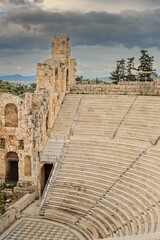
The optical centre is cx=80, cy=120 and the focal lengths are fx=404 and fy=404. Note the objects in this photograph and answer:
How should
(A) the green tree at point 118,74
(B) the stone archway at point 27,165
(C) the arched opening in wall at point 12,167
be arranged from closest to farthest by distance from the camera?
(B) the stone archway at point 27,165 < (C) the arched opening in wall at point 12,167 < (A) the green tree at point 118,74

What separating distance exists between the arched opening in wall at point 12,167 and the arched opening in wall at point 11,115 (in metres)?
2.06

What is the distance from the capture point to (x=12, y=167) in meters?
28.1

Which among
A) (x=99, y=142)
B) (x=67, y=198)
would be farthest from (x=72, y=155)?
(x=67, y=198)

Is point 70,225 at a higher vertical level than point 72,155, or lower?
lower

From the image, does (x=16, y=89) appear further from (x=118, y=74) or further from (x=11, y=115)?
(x=11, y=115)

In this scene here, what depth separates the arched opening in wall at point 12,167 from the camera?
27578mm

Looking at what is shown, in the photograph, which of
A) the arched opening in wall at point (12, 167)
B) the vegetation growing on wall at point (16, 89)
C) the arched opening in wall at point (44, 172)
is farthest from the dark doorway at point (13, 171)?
the vegetation growing on wall at point (16, 89)

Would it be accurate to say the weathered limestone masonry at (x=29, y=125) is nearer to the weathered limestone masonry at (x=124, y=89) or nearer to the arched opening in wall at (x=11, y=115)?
the arched opening in wall at (x=11, y=115)

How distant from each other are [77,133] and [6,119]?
495 centimetres

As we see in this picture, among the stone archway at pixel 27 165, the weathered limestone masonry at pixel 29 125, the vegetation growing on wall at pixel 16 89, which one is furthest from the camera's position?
the vegetation growing on wall at pixel 16 89

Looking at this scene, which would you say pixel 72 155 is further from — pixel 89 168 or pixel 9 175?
pixel 9 175

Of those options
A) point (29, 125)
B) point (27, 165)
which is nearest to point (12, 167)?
point (27, 165)

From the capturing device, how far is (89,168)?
23484 millimetres

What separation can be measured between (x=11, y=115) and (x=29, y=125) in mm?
1969
